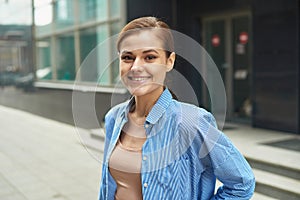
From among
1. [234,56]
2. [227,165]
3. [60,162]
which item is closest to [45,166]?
[60,162]

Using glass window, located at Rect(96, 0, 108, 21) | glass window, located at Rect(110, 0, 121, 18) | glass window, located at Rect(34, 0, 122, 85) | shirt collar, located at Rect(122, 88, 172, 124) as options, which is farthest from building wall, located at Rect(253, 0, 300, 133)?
shirt collar, located at Rect(122, 88, 172, 124)

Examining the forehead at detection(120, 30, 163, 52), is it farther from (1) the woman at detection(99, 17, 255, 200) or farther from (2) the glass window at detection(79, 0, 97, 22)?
(2) the glass window at detection(79, 0, 97, 22)

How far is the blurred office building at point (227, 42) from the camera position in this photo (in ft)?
23.0

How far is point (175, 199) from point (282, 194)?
3.57 metres

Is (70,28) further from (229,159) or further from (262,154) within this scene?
(229,159)

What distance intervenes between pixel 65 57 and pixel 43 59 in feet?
7.13

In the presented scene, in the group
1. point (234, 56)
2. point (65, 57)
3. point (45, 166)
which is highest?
point (65, 57)

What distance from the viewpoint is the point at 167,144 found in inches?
54.7

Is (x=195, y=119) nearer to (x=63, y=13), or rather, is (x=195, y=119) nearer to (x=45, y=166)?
(x=45, y=166)

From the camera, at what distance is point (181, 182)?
4.56 ft

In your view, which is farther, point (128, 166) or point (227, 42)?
point (227, 42)

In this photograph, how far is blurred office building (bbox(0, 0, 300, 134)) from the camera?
7023 millimetres

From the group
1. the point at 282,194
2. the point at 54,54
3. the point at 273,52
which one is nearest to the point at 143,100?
the point at 282,194

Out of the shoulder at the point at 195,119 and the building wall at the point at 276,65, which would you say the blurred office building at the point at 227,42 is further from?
the shoulder at the point at 195,119
